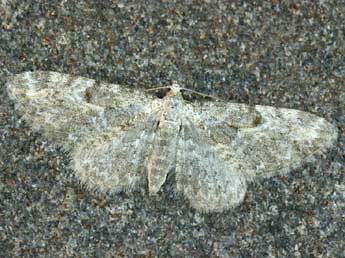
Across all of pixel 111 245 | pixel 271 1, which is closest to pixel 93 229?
pixel 111 245

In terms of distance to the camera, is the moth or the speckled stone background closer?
the moth

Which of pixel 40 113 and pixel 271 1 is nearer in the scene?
pixel 40 113

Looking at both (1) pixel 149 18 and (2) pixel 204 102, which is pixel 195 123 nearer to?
(2) pixel 204 102

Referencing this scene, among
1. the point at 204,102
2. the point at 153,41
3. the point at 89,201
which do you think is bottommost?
the point at 89,201

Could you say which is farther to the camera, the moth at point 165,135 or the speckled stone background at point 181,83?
the speckled stone background at point 181,83

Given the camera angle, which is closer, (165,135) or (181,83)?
(165,135)
